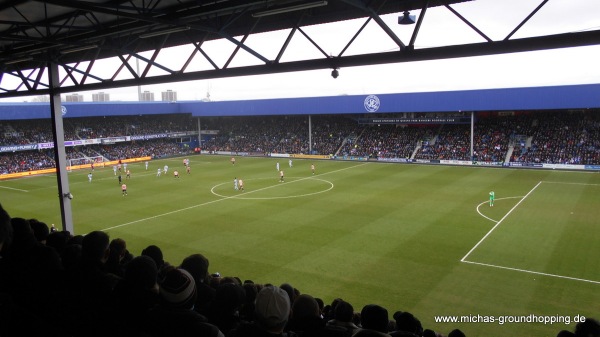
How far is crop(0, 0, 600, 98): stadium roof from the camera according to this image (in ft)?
19.9

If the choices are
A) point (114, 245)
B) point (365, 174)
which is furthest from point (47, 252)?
point (365, 174)

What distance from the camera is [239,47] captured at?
7949mm

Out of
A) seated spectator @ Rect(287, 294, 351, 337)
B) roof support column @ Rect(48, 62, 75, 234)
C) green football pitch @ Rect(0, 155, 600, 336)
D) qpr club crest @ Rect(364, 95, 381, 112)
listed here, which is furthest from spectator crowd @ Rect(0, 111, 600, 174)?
seated spectator @ Rect(287, 294, 351, 337)

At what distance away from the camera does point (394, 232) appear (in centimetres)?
1936

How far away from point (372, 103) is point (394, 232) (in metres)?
32.4

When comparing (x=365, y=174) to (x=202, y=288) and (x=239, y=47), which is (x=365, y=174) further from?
(x=202, y=288)

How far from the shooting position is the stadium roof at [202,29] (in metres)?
6.07

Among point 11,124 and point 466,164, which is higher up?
point 11,124

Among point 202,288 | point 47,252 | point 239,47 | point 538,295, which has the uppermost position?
point 239,47

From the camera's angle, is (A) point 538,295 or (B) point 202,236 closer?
(A) point 538,295

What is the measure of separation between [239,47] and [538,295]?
1103cm

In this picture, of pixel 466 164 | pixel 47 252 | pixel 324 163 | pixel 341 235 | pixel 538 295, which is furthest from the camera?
pixel 324 163

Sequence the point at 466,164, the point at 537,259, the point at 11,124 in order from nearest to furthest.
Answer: the point at 537,259 → the point at 466,164 → the point at 11,124

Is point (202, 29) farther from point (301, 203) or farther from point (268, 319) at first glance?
point (301, 203)
